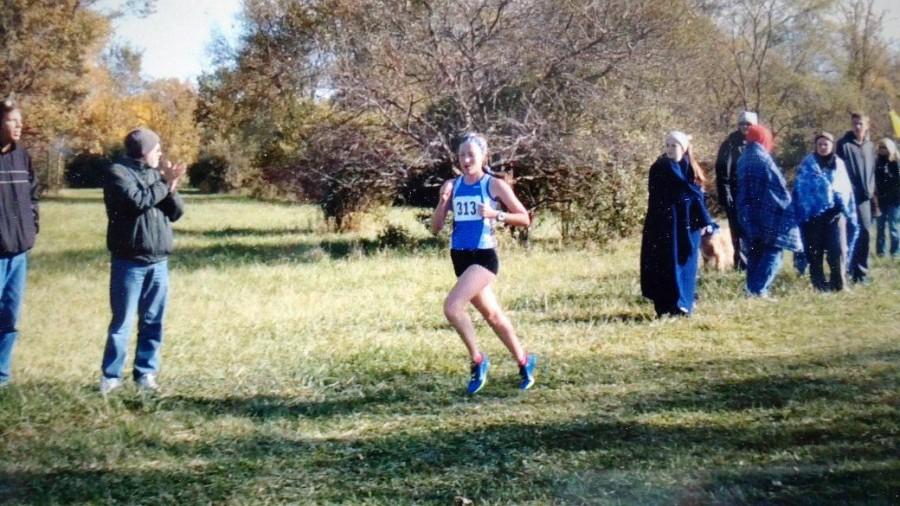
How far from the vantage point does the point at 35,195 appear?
6.00 meters

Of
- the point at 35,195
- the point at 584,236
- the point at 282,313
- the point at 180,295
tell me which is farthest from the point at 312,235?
the point at 35,195

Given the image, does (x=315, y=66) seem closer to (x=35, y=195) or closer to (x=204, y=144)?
(x=204, y=144)

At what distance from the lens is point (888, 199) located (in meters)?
11.8

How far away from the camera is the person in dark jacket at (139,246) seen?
18.1ft

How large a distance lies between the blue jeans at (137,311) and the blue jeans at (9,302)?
65 cm

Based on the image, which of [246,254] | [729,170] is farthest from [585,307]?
[246,254]

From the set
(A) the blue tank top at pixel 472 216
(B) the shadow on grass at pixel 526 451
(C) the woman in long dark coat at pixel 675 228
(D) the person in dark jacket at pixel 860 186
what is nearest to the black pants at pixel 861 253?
(D) the person in dark jacket at pixel 860 186

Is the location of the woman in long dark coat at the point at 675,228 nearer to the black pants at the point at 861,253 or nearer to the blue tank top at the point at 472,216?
the black pants at the point at 861,253

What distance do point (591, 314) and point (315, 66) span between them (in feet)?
24.8

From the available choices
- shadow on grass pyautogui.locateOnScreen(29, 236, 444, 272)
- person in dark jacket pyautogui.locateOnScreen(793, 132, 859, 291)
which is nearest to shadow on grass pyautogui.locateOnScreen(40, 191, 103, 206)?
shadow on grass pyautogui.locateOnScreen(29, 236, 444, 272)

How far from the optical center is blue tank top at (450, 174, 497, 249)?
18.0 ft

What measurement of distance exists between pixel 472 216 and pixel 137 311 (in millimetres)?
2277

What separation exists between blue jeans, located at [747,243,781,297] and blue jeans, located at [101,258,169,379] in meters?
5.71

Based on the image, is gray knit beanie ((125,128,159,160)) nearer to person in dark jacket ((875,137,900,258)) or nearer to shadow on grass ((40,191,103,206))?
shadow on grass ((40,191,103,206))
